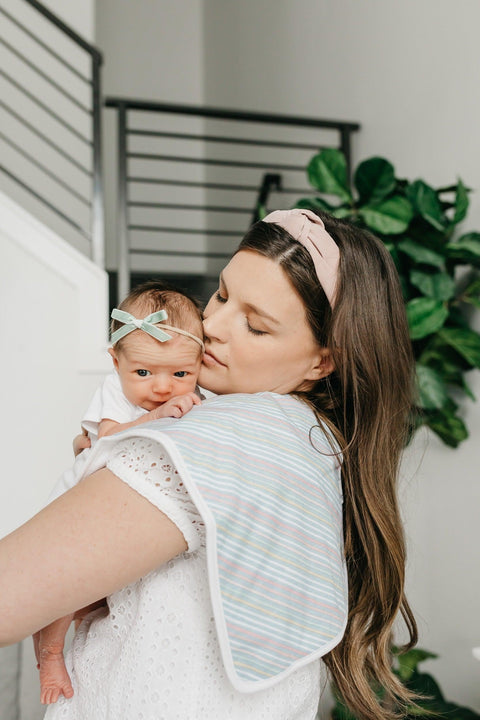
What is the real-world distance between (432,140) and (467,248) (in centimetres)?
72

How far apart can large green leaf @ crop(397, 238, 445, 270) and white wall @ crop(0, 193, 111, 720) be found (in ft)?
4.70

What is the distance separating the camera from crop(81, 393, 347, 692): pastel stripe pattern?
31.3 inches

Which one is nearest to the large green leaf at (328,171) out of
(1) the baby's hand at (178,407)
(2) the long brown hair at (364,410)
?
(2) the long brown hair at (364,410)

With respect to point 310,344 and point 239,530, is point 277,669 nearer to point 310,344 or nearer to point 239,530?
point 239,530

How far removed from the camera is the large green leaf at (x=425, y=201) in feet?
7.22

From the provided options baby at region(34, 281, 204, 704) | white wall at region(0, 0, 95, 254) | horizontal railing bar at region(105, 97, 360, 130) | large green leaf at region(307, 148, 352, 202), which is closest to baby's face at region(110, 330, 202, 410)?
baby at region(34, 281, 204, 704)

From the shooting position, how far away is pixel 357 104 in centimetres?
341

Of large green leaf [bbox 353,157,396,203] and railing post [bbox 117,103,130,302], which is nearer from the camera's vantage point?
large green leaf [bbox 353,157,396,203]

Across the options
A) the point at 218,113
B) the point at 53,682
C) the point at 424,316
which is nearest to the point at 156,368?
the point at 53,682

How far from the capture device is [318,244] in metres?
1.02

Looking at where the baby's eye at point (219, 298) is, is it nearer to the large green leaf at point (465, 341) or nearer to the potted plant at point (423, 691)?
the large green leaf at point (465, 341)

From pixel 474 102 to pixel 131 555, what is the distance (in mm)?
2108

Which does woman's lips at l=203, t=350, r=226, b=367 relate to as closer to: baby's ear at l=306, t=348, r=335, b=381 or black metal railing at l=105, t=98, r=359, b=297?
baby's ear at l=306, t=348, r=335, b=381

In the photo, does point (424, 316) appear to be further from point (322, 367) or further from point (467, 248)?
point (322, 367)
